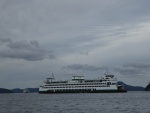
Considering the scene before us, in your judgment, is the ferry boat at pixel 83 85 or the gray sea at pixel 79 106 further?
the ferry boat at pixel 83 85

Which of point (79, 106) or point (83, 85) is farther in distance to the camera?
point (83, 85)

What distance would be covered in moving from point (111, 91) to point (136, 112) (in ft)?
386

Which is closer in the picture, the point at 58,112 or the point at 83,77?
the point at 58,112

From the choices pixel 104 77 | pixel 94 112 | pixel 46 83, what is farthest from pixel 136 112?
pixel 46 83

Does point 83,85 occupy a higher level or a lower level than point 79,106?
higher

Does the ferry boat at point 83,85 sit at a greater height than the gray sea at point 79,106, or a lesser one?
greater

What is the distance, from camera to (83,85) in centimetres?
16950

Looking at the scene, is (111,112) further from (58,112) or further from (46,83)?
(46,83)

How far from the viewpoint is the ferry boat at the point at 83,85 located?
16650 cm

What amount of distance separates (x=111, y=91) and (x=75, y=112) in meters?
117

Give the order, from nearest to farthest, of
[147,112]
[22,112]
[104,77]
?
1. [147,112]
2. [22,112]
3. [104,77]

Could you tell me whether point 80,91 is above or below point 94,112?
above

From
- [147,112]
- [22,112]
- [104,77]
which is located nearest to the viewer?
[147,112]

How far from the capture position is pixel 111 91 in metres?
167
